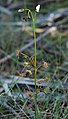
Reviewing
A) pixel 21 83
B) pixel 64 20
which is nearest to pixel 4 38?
pixel 64 20

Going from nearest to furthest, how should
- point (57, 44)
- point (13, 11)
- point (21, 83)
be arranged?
1. point (21, 83)
2. point (57, 44)
3. point (13, 11)

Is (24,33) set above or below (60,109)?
above

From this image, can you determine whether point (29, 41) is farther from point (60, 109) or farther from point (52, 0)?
point (60, 109)

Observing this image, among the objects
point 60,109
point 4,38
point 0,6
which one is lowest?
point 60,109

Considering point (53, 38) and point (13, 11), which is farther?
point (13, 11)

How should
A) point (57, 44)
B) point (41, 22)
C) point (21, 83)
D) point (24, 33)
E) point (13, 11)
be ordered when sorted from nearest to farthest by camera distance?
point (21, 83) → point (57, 44) → point (24, 33) → point (41, 22) → point (13, 11)

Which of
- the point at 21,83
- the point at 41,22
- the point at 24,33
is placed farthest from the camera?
the point at 41,22

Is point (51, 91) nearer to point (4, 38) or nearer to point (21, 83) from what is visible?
point (21, 83)

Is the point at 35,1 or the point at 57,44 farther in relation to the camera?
the point at 35,1

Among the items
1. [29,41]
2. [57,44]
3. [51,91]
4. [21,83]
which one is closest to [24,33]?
[29,41]
